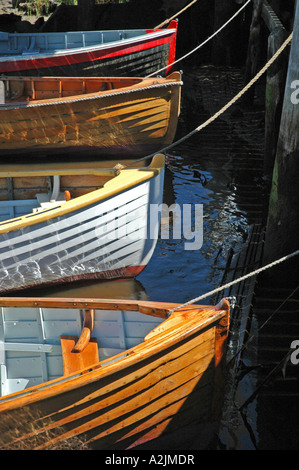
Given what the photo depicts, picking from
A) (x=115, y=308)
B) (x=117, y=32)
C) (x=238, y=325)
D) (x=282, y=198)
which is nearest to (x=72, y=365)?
(x=115, y=308)

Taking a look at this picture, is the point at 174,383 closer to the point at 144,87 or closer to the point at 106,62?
the point at 144,87

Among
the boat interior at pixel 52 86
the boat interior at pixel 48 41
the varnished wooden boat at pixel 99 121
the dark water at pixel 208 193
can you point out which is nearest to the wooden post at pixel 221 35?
the dark water at pixel 208 193

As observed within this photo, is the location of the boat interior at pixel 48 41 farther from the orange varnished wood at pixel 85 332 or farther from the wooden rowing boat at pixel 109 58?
the orange varnished wood at pixel 85 332

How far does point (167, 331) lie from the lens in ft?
16.2

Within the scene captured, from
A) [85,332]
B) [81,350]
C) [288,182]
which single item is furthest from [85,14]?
[81,350]

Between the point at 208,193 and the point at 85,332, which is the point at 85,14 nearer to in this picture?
the point at 208,193

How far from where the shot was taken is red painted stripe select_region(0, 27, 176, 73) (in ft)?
36.9

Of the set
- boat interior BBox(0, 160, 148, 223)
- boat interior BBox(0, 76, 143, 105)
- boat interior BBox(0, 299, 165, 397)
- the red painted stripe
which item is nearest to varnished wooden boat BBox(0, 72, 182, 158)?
boat interior BBox(0, 76, 143, 105)

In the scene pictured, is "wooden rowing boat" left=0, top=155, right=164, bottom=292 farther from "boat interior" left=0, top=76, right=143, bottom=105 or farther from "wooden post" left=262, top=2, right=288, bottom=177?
"wooden post" left=262, top=2, right=288, bottom=177

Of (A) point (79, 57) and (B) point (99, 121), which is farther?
(A) point (79, 57)

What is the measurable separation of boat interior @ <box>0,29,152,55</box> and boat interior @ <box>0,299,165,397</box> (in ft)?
28.9

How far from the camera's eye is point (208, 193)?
10.6 m

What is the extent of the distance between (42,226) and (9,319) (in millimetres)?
1604

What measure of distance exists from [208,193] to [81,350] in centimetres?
563
